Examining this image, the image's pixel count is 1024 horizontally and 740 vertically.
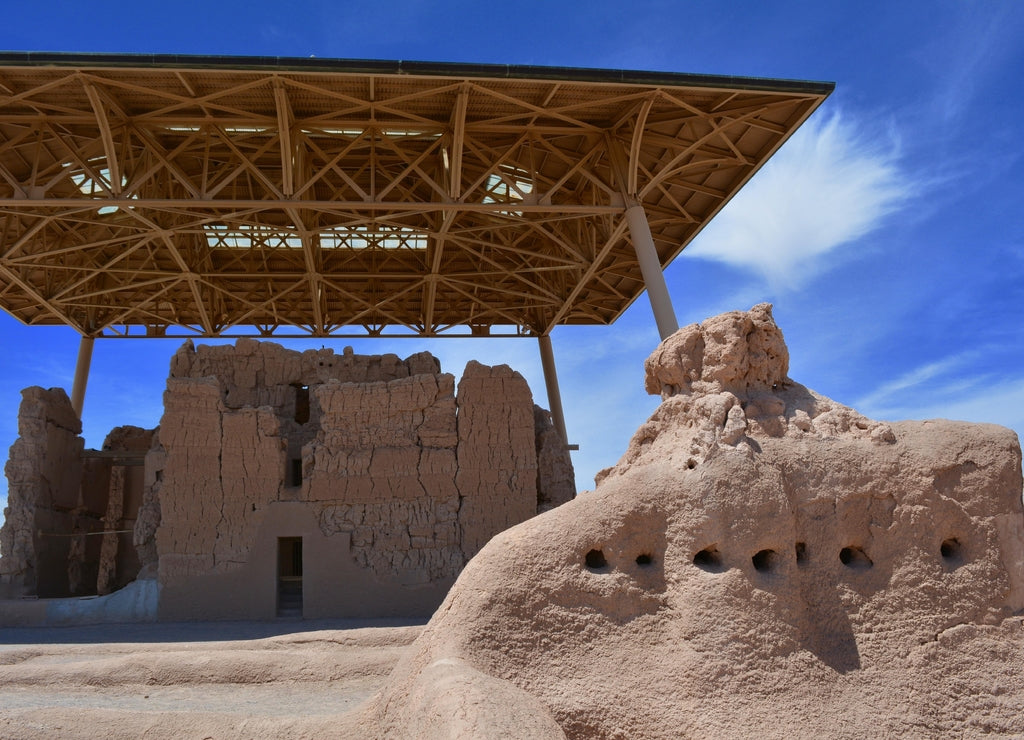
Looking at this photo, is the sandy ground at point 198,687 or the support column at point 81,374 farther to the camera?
the support column at point 81,374

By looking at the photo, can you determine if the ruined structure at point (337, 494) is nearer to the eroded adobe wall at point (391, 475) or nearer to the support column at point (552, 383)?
the eroded adobe wall at point (391, 475)

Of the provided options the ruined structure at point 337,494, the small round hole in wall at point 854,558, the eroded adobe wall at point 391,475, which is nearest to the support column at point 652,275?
the ruined structure at point 337,494

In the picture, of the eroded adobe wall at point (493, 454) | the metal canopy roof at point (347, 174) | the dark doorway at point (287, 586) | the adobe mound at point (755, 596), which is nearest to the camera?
the adobe mound at point (755, 596)

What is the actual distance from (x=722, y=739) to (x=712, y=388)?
240 centimetres

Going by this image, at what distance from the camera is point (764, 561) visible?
524 cm

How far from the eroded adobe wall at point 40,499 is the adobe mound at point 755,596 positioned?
42.4ft

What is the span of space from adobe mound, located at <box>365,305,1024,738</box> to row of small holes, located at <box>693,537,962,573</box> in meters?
0.01

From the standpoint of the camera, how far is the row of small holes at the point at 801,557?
5.16m

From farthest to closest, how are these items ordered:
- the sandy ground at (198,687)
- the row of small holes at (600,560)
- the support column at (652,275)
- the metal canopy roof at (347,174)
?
the support column at (652,275), the metal canopy roof at (347,174), the sandy ground at (198,687), the row of small holes at (600,560)

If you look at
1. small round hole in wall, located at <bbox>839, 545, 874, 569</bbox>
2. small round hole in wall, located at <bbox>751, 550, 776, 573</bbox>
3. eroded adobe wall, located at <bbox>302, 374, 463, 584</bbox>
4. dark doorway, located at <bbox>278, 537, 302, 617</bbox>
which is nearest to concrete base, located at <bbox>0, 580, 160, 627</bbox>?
dark doorway, located at <bbox>278, 537, 302, 617</bbox>

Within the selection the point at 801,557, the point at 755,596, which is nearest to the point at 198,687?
the point at 755,596

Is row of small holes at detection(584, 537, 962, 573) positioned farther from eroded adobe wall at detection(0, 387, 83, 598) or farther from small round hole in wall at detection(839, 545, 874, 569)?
eroded adobe wall at detection(0, 387, 83, 598)

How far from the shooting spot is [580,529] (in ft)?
17.3

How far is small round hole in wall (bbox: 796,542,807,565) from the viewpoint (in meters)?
5.30
